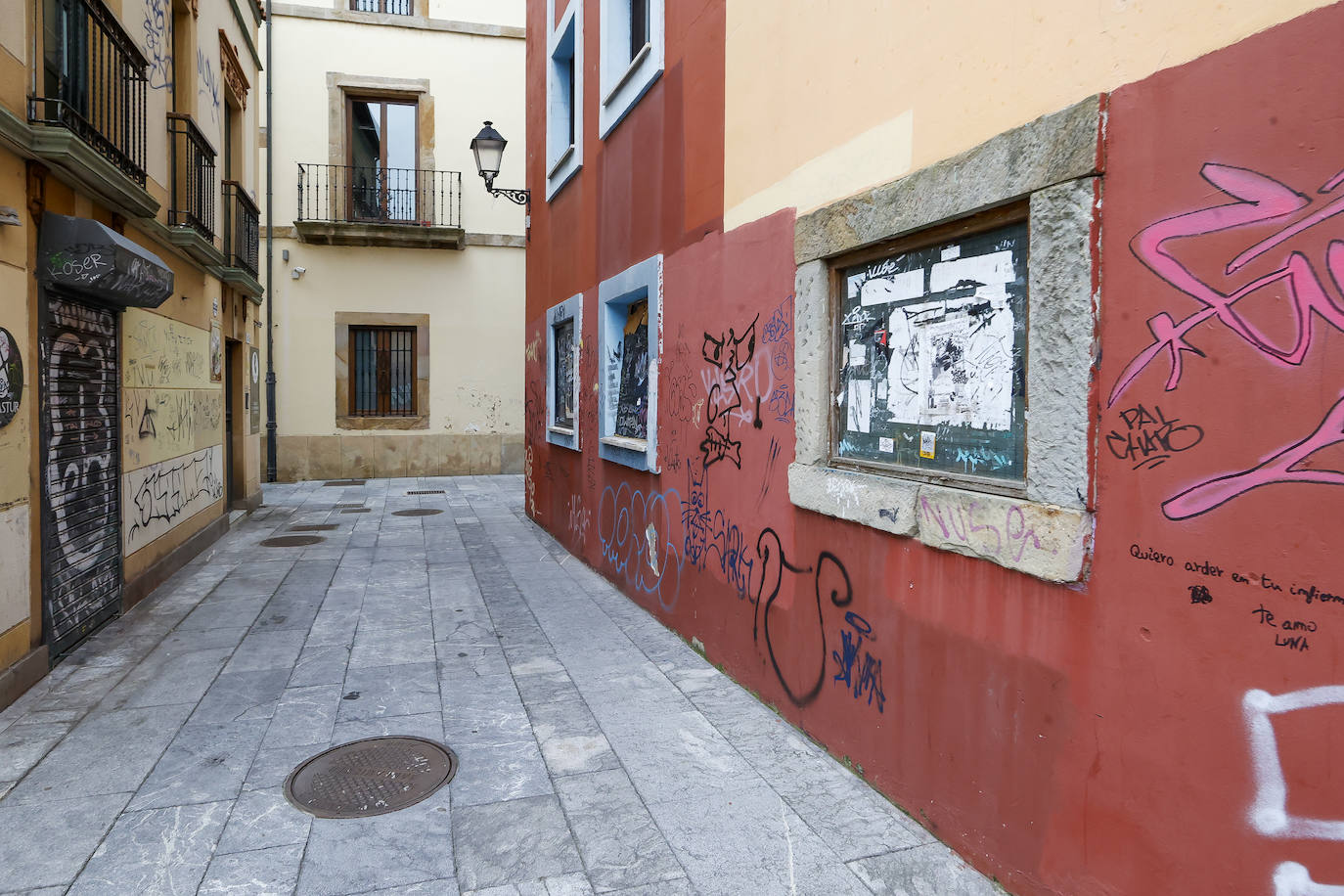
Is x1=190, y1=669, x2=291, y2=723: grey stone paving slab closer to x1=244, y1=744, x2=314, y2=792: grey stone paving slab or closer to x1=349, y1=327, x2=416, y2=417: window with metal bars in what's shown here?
x1=244, y1=744, x2=314, y2=792: grey stone paving slab

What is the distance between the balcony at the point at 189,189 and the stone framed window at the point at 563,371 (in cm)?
342

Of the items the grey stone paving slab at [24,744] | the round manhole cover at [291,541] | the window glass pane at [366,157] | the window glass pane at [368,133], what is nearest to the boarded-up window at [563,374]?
the round manhole cover at [291,541]

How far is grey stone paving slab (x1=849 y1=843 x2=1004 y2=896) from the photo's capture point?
108 inches

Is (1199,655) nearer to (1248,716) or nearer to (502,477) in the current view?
(1248,716)

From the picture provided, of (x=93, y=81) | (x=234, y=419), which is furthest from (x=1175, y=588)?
(x=234, y=419)

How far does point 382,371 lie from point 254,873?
13697 mm

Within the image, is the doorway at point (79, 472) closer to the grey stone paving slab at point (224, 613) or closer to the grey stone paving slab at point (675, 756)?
the grey stone paving slab at point (224, 613)

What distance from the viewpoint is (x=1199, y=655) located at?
2.11 m

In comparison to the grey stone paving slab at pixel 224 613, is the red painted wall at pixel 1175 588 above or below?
above

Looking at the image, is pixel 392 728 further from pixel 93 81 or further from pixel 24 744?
pixel 93 81

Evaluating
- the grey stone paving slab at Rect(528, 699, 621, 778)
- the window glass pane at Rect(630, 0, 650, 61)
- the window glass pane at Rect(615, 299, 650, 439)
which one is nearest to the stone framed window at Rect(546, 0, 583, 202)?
the window glass pane at Rect(630, 0, 650, 61)

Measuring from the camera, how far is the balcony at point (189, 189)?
7.61 m

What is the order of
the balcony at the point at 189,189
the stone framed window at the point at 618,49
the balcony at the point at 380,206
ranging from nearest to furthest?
Answer: the stone framed window at the point at 618,49 → the balcony at the point at 189,189 → the balcony at the point at 380,206

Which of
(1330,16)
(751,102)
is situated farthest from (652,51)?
(1330,16)
